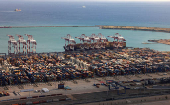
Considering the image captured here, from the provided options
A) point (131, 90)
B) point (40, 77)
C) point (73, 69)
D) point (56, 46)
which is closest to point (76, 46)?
point (56, 46)

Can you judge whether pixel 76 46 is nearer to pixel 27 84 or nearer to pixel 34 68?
pixel 34 68

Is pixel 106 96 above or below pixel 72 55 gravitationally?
below

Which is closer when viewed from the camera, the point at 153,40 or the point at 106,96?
the point at 106,96

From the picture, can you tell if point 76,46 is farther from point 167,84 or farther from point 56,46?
point 167,84

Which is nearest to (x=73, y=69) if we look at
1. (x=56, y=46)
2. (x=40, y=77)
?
(x=40, y=77)

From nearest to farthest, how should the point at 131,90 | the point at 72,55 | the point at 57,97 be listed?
the point at 57,97 < the point at 131,90 < the point at 72,55

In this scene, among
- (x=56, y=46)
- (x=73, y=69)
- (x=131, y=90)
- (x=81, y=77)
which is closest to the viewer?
(x=131, y=90)
